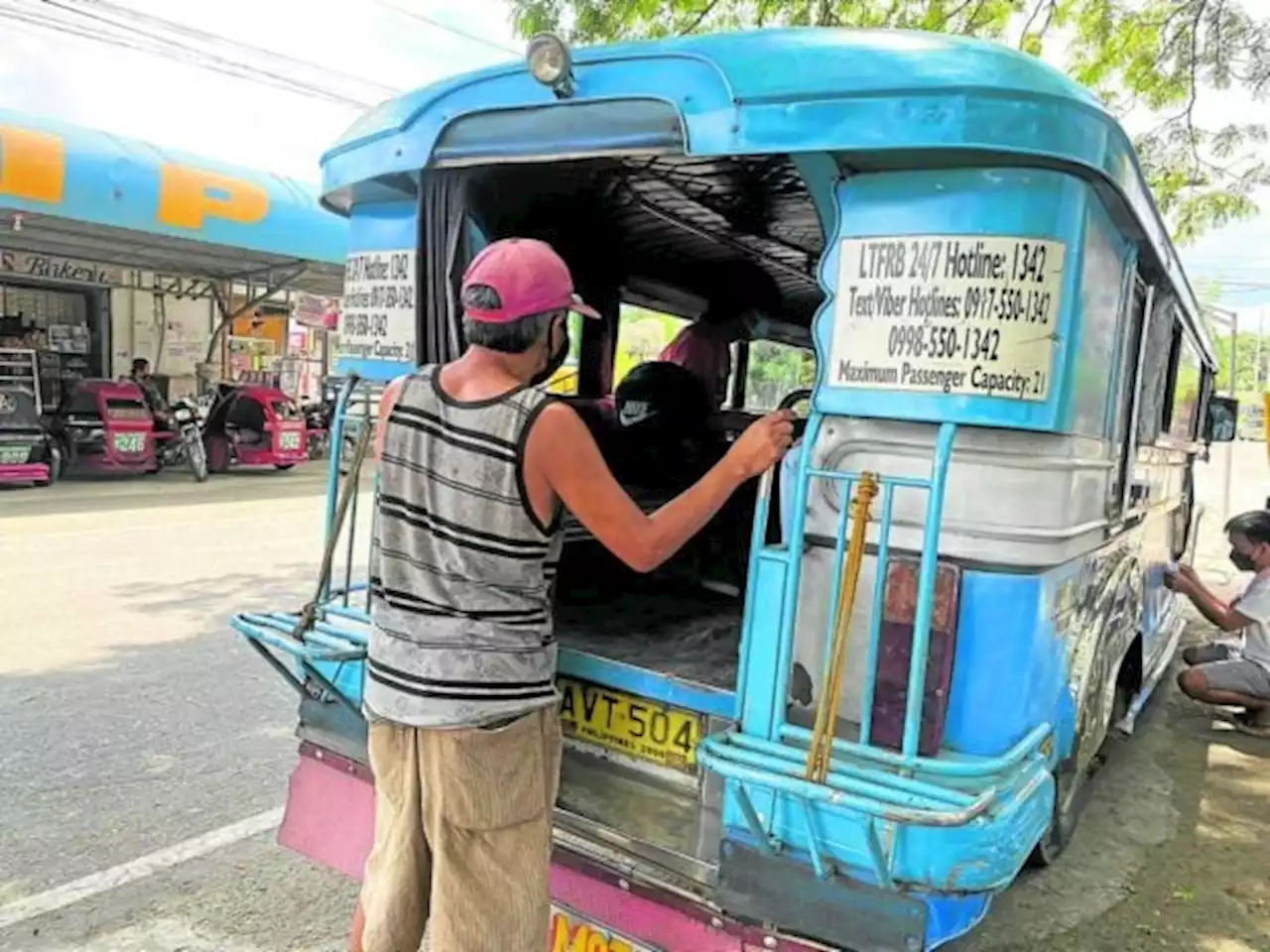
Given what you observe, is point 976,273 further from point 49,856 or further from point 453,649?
point 49,856

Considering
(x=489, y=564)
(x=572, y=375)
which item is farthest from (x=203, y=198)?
(x=489, y=564)

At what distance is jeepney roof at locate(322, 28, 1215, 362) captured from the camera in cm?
190

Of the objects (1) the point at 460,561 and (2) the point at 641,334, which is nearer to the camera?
(1) the point at 460,561

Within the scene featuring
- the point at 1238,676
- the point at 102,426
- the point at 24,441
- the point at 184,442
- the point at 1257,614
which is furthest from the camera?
the point at 184,442

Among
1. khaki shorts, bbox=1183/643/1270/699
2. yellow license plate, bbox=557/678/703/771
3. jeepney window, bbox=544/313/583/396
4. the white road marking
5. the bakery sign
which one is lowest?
the white road marking

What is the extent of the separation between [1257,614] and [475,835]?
4.93m

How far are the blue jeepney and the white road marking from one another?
3.80 feet

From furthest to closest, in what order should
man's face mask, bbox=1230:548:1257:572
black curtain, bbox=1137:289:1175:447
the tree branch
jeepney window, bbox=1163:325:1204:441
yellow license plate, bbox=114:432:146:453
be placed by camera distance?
1. yellow license plate, bbox=114:432:146:453
2. the tree branch
3. man's face mask, bbox=1230:548:1257:572
4. jeepney window, bbox=1163:325:1204:441
5. black curtain, bbox=1137:289:1175:447

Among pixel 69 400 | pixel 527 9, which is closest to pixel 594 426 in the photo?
pixel 527 9

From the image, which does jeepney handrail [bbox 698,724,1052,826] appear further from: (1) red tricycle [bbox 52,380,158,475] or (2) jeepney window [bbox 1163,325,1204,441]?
(1) red tricycle [bbox 52,380,158,475]

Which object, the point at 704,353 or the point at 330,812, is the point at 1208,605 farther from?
the point at 330,812

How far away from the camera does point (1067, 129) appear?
1.92 metres

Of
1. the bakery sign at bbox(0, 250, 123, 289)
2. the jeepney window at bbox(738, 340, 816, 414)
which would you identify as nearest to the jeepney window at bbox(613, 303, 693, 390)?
the jeepney window at bbox(738, 340, 816, 414)

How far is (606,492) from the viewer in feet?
6.91
